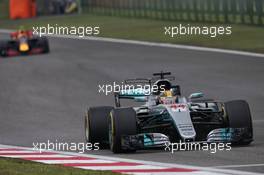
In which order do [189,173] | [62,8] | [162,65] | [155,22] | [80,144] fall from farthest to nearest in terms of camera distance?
[62,8] → [155,22] → [162,65] → [80,144] → [189,173]

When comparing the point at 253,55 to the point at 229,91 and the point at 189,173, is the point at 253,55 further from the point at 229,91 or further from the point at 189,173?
the point at 189,173

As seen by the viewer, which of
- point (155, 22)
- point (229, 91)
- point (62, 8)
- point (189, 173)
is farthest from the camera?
point (62, 8)

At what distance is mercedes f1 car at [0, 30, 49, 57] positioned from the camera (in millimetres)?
35500

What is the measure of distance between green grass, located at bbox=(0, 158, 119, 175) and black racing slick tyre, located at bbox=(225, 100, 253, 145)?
2.93 meters

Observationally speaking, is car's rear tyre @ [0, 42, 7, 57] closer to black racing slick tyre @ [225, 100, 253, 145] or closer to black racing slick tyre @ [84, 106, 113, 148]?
black racing slick tyre @ [84, 106, 113, 148]

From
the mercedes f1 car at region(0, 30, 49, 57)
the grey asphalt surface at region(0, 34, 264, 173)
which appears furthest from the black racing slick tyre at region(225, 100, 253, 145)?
the mercedes f1 car at region(0, 30, 49, 57)

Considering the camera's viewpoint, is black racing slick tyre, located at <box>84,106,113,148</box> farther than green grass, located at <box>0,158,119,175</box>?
Yes

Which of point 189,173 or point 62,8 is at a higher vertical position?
point 62,8

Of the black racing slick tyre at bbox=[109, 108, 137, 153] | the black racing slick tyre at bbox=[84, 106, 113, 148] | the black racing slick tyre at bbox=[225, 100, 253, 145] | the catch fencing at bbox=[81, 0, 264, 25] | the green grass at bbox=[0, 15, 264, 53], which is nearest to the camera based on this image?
the black racing slick tyre at bbox=[109, 108, 137, 153]

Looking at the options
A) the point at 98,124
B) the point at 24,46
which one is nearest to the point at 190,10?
the point at 24,46

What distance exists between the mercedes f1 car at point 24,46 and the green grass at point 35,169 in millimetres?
21836

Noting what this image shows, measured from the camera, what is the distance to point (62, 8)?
196 feet

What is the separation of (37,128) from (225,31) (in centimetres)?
2029

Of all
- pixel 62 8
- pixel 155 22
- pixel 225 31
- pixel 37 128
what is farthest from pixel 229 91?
pixel 62 8
